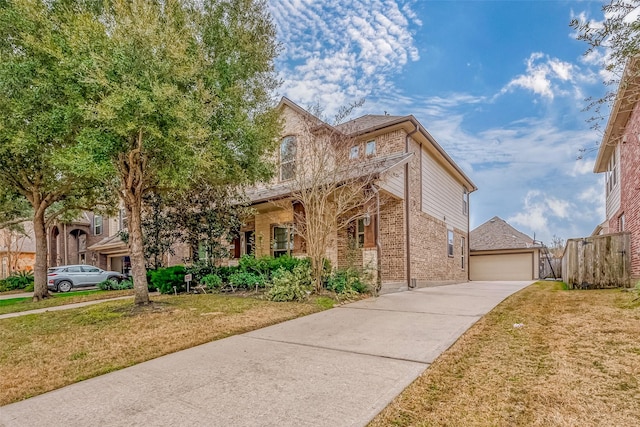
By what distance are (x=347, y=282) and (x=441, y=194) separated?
352 inches

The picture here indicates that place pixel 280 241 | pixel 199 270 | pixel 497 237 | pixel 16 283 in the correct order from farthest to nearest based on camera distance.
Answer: pixel 497 237, pixel 16 283, pixel 280 241, pixel 199 270

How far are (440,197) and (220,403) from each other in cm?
1482

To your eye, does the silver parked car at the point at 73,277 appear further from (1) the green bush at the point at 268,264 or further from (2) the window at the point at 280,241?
(1) the green bush at the point at 268,264

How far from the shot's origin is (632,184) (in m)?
11.1

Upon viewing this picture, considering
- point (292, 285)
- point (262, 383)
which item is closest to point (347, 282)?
point (292, 285)

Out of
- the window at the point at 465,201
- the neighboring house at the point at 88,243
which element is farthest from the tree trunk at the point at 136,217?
the neighboring house at the point at 88,243

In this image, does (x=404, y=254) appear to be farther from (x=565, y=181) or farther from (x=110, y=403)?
(x=565, y=181)

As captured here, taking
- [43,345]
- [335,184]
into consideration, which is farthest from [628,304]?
[43,345]

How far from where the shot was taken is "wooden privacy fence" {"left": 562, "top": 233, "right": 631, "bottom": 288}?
9.87 m

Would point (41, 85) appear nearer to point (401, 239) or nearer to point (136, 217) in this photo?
point (136, 217)

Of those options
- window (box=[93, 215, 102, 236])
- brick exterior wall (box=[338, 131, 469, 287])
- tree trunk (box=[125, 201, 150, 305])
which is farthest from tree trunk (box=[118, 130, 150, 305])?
window (box=[93, 215, 102, 236])

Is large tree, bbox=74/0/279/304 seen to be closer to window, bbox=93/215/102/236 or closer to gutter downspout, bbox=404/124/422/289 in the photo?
gutter downspout, bbox=404/124/422/289

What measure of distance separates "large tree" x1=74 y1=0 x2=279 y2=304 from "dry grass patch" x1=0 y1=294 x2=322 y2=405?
1.20m

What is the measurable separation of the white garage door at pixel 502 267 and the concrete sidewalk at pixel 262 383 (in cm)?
2095
